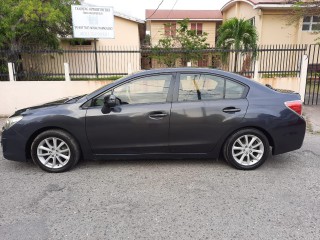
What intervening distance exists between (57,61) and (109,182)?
6485mm

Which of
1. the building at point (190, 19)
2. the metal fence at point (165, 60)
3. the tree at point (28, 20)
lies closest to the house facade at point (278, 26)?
the building at point (190, 19)

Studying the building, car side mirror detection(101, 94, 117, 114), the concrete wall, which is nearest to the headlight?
car side mirror detection(101, 94, 117, 114)

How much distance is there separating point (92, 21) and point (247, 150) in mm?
7619

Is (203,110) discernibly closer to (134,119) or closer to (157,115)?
(157,115)

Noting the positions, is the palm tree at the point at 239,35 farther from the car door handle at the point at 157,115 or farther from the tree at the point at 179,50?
the car door handle at the point at 157,115

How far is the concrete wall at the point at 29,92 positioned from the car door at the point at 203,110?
5.10 metres

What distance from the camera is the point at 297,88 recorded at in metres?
8.71

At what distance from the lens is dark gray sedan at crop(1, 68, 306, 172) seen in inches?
152

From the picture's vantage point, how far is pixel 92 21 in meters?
9.43

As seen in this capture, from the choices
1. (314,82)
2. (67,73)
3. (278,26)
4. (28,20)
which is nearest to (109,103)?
(67,73)

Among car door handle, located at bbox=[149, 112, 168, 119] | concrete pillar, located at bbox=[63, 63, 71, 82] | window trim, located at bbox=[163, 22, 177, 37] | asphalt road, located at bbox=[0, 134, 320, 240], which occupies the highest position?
window trim, located at bbox=[163, 22, 177, 37]

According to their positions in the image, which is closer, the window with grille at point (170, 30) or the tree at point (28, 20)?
the tree at point (28, 20)

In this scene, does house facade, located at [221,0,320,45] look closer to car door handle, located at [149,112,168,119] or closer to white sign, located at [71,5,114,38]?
white sign, located at [71,5,114,38]

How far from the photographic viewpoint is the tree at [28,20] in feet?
30.1
